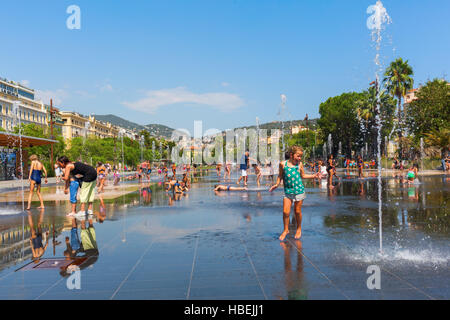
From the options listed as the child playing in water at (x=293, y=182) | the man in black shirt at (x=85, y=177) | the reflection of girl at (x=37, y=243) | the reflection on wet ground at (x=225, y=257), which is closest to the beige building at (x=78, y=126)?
the man in black shirt at (x=85, y=177)

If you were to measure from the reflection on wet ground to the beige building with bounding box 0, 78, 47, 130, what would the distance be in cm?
7227

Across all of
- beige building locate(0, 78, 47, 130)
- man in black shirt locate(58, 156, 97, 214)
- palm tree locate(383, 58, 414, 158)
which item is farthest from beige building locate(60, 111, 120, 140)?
man in black shirt locate(58, 156, 97, 214)

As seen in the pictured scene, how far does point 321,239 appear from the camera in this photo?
6.14m

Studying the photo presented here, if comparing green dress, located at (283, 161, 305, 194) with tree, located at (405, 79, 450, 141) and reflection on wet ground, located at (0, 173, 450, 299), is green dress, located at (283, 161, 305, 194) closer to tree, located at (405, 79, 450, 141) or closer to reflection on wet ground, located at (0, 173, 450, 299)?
reflection on wet ground, located at (0, 173, 450, 299)

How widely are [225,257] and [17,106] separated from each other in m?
89.8

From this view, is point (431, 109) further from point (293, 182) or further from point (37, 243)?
point (37, 243)

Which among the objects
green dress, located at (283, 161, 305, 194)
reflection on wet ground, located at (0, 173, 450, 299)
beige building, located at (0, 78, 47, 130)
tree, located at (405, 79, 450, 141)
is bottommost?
reflection on wet ground, located at (0, 173, 450, 299)

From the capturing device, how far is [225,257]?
509cm

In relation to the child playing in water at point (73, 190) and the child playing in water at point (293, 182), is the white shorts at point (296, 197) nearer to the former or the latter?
the child playing in water at point (293, 182)

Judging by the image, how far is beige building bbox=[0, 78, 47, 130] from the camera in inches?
2978

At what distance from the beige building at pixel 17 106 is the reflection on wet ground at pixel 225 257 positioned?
237 ft
